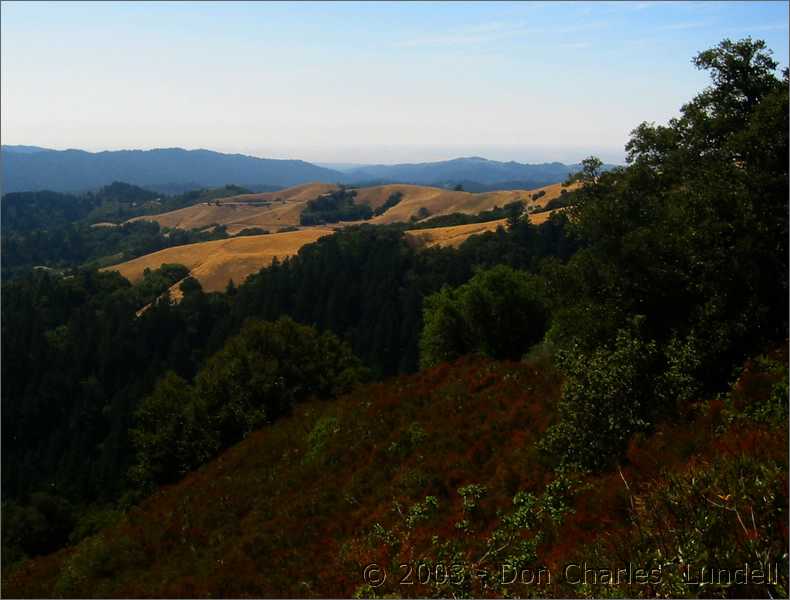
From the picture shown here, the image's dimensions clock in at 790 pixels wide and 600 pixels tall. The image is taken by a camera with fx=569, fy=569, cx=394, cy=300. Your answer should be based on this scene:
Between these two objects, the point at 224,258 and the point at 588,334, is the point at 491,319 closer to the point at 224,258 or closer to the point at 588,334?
the point at 588,334

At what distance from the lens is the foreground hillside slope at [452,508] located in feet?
24.2

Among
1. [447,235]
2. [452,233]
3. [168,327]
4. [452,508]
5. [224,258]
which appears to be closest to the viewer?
[452,508]

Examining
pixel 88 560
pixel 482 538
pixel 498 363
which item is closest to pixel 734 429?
pixel 482 538

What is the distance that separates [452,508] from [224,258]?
6228 inches

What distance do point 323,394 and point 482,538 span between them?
2946 cm

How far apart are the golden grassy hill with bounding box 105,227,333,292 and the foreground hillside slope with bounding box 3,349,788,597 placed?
126854mm

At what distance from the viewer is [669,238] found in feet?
58.3

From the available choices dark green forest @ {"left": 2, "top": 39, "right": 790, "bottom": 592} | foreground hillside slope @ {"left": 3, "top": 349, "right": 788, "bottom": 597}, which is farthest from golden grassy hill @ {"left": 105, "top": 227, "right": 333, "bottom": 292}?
foreground hillside slope @ {"left": 3, "top": 349, "right": 788, "bottom": 597}

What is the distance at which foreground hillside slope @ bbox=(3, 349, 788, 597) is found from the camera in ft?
24.2

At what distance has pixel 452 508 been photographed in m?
15.1

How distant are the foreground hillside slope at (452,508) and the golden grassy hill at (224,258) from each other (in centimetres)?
12685

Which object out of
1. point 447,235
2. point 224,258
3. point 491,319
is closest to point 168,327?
point 224,258

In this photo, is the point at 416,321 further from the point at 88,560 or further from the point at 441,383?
the point at 88,560

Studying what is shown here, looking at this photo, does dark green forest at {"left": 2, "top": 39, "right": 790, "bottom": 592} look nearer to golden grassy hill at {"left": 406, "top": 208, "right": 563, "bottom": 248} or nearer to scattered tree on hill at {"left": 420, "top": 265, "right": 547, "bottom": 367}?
scattered tree on hill at {"left": 420, "top": 265, "right": 547, "bottom": 367}
